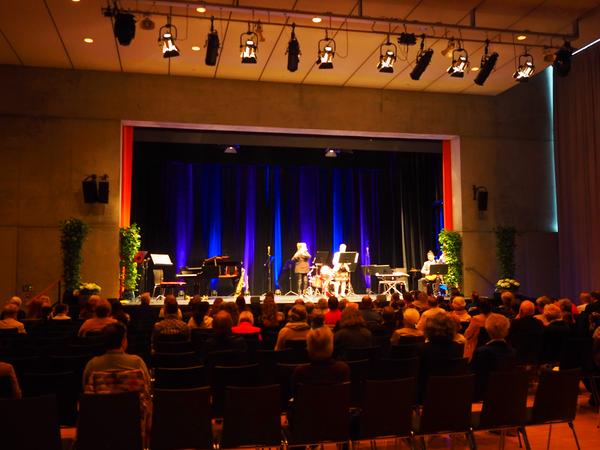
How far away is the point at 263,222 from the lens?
18484 millimetres

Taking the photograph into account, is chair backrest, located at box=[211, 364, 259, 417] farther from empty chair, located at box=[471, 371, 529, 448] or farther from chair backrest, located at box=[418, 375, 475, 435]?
empty chair, located at box=[471, 371, 529, 448]

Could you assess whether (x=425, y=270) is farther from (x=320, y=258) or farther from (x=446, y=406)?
(x=446, y=406)

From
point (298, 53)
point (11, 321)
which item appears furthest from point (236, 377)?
point (298, 53)

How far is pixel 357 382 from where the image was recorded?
426 cm

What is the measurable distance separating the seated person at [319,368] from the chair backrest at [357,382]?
0.61 meters

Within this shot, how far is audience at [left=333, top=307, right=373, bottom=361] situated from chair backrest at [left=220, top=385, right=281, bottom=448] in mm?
1607

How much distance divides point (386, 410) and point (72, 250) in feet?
32.9

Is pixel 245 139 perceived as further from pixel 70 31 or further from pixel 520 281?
pixel 520 281

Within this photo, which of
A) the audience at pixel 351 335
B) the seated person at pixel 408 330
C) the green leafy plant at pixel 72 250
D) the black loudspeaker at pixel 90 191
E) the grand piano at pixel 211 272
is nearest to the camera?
the audience at pixel 351 335

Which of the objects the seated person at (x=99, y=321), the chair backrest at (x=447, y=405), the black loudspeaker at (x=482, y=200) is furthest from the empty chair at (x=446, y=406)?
the black loudspeaker at (x=482, y=200)

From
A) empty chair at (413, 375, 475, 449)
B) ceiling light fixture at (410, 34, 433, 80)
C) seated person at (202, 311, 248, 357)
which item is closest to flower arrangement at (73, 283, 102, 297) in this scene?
seated person at (202, 311, 248, 357)

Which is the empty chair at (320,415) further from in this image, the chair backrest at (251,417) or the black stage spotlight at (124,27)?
the black stage spotlight at (124,27)

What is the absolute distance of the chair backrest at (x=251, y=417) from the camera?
331 cm

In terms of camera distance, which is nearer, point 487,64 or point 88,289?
point 487,64
